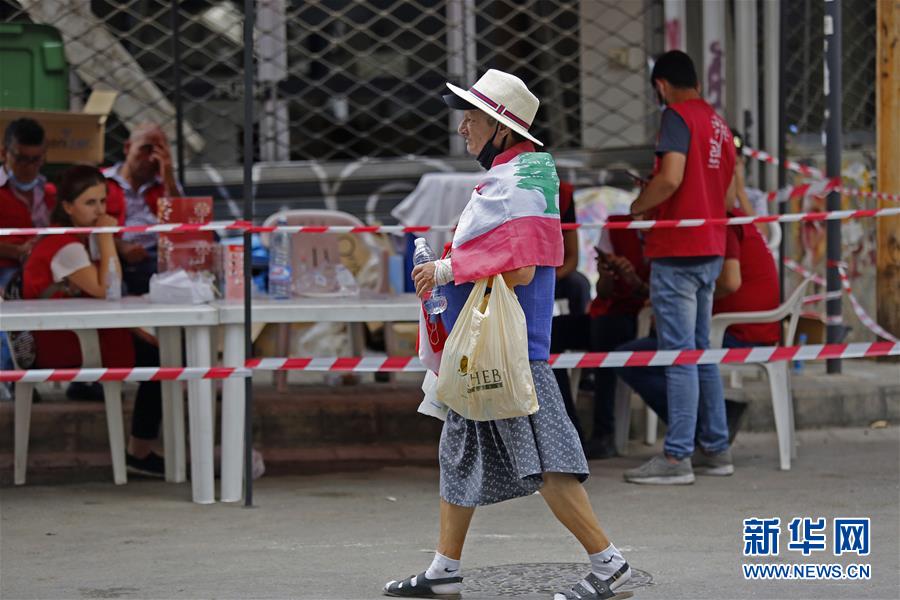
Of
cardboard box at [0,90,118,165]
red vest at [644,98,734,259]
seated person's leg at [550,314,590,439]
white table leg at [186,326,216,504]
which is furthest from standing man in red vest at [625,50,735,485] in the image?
cardboard box at [0,90,118,165]

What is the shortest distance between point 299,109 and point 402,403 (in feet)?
11.3

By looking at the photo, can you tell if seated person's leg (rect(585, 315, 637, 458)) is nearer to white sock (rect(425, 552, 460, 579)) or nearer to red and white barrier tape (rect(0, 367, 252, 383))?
red and white barrier tape (rect(0, 367, 252, 383))

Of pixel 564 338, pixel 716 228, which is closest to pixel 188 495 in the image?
pixel 564 338

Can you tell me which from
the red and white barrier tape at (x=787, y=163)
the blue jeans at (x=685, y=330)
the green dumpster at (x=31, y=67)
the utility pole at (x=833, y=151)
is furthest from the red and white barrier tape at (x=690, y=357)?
the green dumpster at (x=31, y=67)

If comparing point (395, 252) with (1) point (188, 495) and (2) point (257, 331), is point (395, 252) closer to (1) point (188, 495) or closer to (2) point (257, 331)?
(2) point (257, 331)

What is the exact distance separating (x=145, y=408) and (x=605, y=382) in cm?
230

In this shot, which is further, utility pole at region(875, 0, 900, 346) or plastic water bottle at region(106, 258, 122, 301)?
utility pole at region(875, 0, 900, 346)

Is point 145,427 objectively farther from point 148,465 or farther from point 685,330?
point 685,330

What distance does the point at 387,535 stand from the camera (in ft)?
19.1

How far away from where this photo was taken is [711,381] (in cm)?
695

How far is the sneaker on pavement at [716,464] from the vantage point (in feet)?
23.3

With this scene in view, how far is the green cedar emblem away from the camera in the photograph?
456cm

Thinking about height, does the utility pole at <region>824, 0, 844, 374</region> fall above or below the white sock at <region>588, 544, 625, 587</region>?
above

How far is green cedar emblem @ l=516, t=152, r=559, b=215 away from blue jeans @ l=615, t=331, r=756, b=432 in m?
2.56
